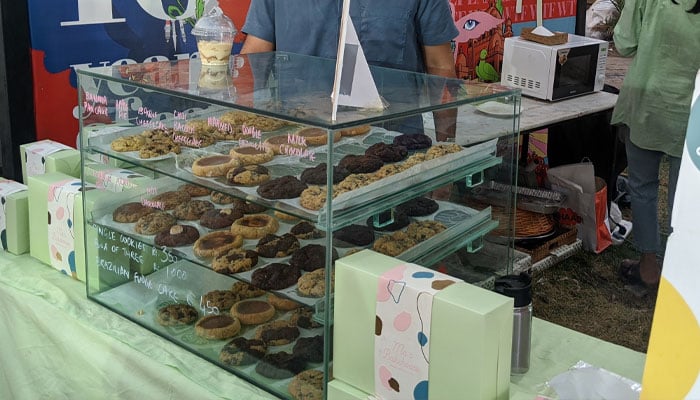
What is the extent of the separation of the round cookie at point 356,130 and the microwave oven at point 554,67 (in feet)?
10.5

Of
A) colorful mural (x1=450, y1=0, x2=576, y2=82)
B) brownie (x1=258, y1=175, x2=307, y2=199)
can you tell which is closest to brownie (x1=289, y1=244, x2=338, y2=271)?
brownie (x1=258, y1=175, x2=307, y2=199)

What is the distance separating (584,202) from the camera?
467 cm

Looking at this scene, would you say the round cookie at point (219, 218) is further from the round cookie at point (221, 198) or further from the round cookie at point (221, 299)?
the round cookie at point (221, 299)

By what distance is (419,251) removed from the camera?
168cm

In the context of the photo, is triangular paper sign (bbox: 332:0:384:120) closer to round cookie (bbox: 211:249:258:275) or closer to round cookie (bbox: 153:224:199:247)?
round cookie (bbox: 211:249:258:275)

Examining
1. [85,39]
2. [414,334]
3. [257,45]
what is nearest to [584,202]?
[257,45]

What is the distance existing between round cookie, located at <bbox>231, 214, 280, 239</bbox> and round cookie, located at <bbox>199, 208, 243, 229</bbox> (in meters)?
0.01

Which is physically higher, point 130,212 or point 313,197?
point 313,197

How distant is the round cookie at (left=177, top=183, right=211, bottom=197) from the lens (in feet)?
5.77

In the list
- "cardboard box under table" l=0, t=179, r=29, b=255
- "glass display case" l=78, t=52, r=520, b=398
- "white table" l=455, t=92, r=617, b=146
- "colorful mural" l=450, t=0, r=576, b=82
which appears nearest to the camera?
"glass display case" l=78, t=52, r=520, b=398

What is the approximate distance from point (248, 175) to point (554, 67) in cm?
325

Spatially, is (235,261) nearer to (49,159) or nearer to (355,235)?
(355,235)

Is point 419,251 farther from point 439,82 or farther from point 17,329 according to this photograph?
point 17,329

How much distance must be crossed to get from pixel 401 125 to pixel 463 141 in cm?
26
